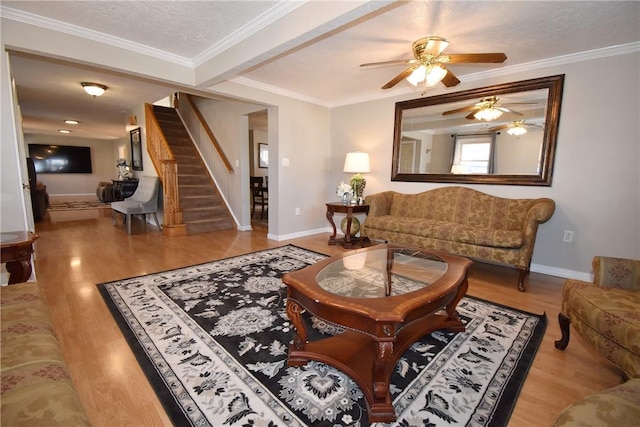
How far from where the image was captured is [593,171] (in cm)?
277

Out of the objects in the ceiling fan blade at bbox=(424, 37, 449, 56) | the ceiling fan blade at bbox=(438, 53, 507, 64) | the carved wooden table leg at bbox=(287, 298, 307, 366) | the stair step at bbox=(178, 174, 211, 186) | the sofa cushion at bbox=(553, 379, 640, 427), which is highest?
the ceiling fan blade at bbox=(424, 37, 449, 56)

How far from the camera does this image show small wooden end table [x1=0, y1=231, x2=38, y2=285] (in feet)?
5.52

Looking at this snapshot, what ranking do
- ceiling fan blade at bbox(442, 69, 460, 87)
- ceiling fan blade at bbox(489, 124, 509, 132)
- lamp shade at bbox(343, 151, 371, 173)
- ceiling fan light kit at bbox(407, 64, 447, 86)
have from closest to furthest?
ceiling fan light kit at bbox(407, 64, 447, 86) → ceiling fan blade at bbox(442, 69, 460, 87) → ceiling fan blade at bbox(489, 124, 509, 132) → lamp shade at bbox(343, 151, 371, 173)

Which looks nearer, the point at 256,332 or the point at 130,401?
the point at 130,401

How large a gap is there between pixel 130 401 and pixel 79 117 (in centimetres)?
800

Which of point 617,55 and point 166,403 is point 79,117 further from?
point 617,55

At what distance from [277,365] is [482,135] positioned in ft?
11.0

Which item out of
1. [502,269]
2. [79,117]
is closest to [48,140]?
[79,117]

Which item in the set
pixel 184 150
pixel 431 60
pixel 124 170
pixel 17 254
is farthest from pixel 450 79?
pixel 124 170

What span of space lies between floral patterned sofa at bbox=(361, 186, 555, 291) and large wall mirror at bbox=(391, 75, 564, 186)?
26 cm

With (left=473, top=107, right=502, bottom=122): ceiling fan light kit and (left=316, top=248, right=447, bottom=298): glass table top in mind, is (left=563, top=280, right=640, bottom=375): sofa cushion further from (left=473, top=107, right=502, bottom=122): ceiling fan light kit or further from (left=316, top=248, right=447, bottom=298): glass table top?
(left=473, top=107, right=502, bottom=122): ceiling fan light kit

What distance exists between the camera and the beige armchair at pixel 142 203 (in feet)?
14.8

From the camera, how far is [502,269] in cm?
328

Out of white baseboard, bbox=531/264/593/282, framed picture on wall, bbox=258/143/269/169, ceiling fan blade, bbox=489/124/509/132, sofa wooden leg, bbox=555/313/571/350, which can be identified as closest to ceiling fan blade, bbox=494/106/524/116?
ceiling fan blade, bbox=489/124/509/132
